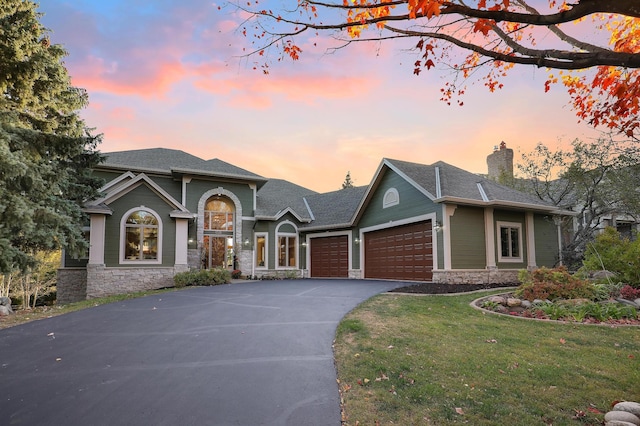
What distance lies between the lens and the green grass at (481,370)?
3.56 metres

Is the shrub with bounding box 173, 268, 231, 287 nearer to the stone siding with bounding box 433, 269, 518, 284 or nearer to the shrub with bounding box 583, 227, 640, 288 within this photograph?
the stone siding with bounding box 433, 269, 518, 284

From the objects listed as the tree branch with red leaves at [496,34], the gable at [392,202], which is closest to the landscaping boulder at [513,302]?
the tree branch with red leaves at [496,34]

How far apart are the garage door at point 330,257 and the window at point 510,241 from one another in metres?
7.81

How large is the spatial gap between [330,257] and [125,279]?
34.4ft

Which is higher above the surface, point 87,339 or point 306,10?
point 306,10

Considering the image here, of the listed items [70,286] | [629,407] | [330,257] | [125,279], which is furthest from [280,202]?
[629,407]

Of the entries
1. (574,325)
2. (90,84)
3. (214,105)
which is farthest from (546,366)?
(90,84)

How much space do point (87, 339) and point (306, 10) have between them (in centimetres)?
663

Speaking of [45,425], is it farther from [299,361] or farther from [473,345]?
[473,345]

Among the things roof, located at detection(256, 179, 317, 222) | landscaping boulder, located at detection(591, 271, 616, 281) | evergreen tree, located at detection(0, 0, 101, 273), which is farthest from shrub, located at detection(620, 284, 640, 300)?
roof, located at detection(256, 179, 317, 222)

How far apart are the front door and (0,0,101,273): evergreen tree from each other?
707 centimetres

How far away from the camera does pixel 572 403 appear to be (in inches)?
148

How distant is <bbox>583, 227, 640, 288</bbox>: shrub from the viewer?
9.77m

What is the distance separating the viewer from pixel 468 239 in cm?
1477
